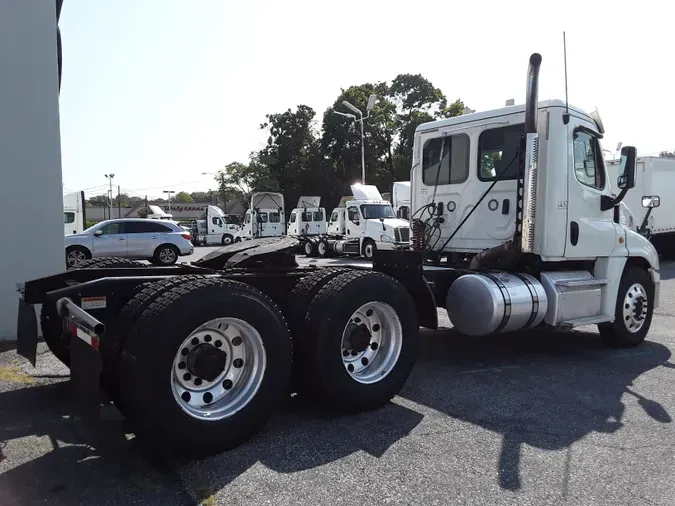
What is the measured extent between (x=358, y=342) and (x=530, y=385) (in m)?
1.92

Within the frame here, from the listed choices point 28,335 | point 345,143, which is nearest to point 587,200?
point 28,335

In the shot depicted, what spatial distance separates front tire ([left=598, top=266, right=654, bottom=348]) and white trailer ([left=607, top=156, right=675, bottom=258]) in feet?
37.1

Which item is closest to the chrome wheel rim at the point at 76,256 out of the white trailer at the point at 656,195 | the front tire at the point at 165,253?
the front tire at the point at 165,253

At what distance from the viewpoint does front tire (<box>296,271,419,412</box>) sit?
167 inches

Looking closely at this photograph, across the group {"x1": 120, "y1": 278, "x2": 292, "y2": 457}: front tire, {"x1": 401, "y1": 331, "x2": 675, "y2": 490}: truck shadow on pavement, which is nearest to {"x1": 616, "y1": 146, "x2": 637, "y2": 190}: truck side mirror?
{"x1": 401, "y1": 331, "x2": 675, "y2": 490}: truck shadow on pavement

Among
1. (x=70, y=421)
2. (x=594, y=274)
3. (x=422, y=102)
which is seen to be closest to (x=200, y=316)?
(x=70, y=421)

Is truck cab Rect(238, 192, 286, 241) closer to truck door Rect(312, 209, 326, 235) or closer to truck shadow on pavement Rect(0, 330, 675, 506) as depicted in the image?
truck door Rect(312, 209, 326, 235)

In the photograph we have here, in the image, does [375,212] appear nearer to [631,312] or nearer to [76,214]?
[76,214]

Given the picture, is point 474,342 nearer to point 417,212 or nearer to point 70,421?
point 417,212

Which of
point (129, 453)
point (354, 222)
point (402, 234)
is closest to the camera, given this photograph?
point (129, 453)

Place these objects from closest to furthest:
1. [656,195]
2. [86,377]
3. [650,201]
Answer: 1. [86,377]
2. [650,201]
3. [656,195]

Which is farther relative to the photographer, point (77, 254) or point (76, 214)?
point (76, 214)

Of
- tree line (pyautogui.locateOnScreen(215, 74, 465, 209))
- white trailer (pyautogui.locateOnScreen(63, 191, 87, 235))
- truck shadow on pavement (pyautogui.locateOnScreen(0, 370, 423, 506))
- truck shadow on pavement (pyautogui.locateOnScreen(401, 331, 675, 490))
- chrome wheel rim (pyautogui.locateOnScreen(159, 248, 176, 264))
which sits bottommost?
truck shadow on pavement (pyautogui.locateOnScreen(401, 331, 675, 490))

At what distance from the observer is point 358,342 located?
4.55m
